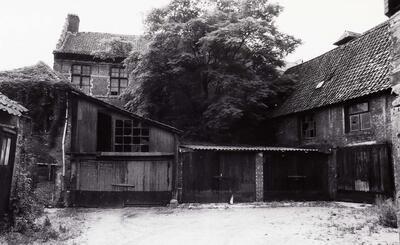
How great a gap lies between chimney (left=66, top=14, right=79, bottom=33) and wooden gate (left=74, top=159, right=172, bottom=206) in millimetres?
15843

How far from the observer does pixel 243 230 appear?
1031 centimetres

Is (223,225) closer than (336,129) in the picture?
Yes

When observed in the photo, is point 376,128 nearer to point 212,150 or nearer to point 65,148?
point 212,150

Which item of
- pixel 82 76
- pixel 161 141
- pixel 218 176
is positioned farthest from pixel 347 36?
pixel 82 76

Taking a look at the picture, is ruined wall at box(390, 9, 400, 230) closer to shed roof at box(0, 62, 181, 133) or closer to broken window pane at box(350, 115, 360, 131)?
shed roof at box(0, 62, 181, 133)

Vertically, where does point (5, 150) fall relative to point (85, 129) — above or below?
below

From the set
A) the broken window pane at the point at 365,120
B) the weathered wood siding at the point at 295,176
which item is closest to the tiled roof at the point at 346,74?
the broken window pane at the point at 365,120

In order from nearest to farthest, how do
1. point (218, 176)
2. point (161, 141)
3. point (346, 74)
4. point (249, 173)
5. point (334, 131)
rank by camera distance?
1. point (161, 141)
2. point (218, 176)
3. point (249, 173)
4. point (334, 131)
5. point (346, 74)

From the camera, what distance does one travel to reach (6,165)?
9914 mm

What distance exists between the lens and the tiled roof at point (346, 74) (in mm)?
16078

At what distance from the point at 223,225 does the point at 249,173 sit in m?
6.06

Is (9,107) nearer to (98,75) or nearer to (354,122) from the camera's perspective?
(354,122)

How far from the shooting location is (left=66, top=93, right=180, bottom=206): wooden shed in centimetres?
1531

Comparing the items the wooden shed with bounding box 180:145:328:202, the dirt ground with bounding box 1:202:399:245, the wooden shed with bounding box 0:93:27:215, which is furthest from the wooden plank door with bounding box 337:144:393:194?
the wooden shed with bounding box 0:93:27:215
